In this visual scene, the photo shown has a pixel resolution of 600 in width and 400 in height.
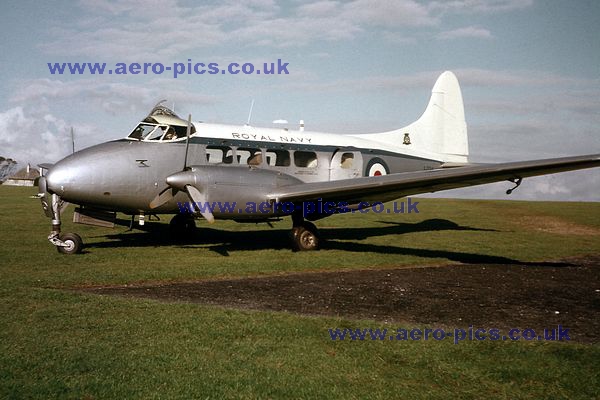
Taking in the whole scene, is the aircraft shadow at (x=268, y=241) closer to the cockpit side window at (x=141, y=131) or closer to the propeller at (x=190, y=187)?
the propeller at (x=190, y=187)

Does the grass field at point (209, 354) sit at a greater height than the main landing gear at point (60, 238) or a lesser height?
lesser

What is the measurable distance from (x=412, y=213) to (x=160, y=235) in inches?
638

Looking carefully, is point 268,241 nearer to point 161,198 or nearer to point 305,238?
point 305,238

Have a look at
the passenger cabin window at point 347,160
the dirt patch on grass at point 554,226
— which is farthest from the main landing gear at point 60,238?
the dirt patch on grass at point 554,226

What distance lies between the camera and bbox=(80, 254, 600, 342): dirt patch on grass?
27.7 feet

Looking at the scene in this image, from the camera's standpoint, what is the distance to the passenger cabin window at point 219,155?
1594cm

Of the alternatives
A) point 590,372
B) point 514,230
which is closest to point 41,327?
point 590,372

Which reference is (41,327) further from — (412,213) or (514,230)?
(412,213)

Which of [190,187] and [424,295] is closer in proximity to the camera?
[424,295]

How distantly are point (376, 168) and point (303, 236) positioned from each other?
5.17 meters

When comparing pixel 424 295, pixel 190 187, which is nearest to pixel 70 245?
pixel 190 187

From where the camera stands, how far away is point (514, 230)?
23172 mm

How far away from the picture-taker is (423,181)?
13.7m

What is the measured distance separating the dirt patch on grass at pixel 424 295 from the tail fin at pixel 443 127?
9.69 meters
